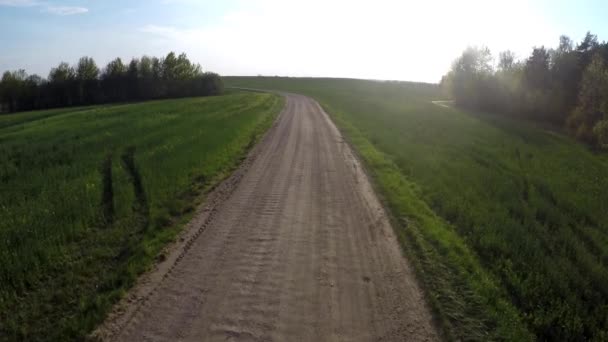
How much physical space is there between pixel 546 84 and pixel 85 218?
51953 mm

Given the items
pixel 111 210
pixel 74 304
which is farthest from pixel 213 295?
pixel 111 210

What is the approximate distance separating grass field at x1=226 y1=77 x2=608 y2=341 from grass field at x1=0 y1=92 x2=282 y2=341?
15.7 ft

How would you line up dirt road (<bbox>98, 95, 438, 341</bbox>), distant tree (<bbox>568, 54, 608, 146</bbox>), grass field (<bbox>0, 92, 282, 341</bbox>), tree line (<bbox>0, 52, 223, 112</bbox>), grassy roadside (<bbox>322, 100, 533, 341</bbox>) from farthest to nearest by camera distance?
1. tree line (<bbox>0, 52, 223, 112</bbox>)
2. distant tree (<bbox>568, 54, 608, 146</bbox>)
3. grass field (<bbox>0, 92, 282, 341</bbox>)
4. grassy roadside (<bbox>322, 100, 533, 341</bbox>)
5. dirt road (<bbox>98, 95, 438, 341</bbox>)

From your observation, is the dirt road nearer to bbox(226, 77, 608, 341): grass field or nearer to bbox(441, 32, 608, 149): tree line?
bbox(226, 77, 608, 341): grass field

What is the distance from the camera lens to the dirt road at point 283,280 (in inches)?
184

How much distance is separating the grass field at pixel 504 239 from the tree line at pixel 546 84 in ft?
62.7

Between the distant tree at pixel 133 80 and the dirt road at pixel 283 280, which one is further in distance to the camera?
→ the distant tree at pixel 133 80

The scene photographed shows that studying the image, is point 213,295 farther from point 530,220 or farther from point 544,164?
point 544,164

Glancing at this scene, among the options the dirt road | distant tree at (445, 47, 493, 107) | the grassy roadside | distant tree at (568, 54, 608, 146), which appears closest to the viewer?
the dirt road

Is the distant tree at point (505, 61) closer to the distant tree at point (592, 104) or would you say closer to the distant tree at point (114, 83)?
the distant tree at point (592, 104)

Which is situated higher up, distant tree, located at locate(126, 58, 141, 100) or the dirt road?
distant tree, located at locate(126, 58, 141, 100)

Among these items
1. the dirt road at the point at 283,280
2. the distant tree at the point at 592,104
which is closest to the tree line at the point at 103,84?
the distant tree at the point at 592,104

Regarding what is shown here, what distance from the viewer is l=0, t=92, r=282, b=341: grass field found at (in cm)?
512

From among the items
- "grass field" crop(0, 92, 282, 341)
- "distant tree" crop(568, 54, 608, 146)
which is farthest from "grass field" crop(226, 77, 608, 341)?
"distant tree" crop(568, 54, 608, 146)
